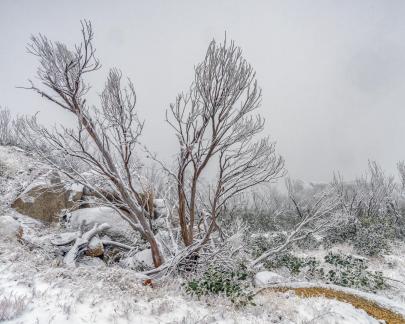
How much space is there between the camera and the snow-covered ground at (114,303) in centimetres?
326

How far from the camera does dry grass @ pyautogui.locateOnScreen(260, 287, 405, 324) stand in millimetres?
4859

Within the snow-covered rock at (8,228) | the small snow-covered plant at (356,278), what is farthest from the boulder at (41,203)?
the small snow-covered plant at (356,278)

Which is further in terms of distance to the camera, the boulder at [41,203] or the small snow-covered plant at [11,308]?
the boulder at [41,203]

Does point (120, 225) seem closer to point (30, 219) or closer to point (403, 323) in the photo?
point (30, 219)

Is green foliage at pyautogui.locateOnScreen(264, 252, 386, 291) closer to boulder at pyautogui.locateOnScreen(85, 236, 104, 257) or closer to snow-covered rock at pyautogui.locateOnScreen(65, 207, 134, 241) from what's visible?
snow-covered rock at pyautogui.locateOnScreen(65, 207, 134, 241)

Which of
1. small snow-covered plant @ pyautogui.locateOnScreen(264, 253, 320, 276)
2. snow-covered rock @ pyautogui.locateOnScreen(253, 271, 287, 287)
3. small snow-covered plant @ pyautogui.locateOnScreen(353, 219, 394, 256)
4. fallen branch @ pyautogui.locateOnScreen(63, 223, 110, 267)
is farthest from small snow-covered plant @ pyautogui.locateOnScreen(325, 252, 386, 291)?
fallen branch @ pyautogui.locateOnScreen(63, 223, 110, 267)

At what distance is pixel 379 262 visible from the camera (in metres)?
11.0

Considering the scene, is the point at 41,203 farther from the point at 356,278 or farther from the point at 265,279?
the point at 356,278

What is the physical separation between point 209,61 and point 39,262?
5140mm

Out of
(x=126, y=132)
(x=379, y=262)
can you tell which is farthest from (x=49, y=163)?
(x=379, y=262)

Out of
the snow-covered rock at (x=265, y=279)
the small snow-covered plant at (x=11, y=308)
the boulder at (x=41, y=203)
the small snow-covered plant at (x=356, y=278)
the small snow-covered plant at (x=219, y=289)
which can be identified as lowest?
the small snow-covered plant at (x=356, y=278)

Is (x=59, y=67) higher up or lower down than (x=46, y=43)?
lower down

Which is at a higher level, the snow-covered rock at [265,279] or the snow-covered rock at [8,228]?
the snow-covered rock at [8,228]

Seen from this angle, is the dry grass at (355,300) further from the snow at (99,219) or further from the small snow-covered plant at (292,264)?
the snow at (99,219)
